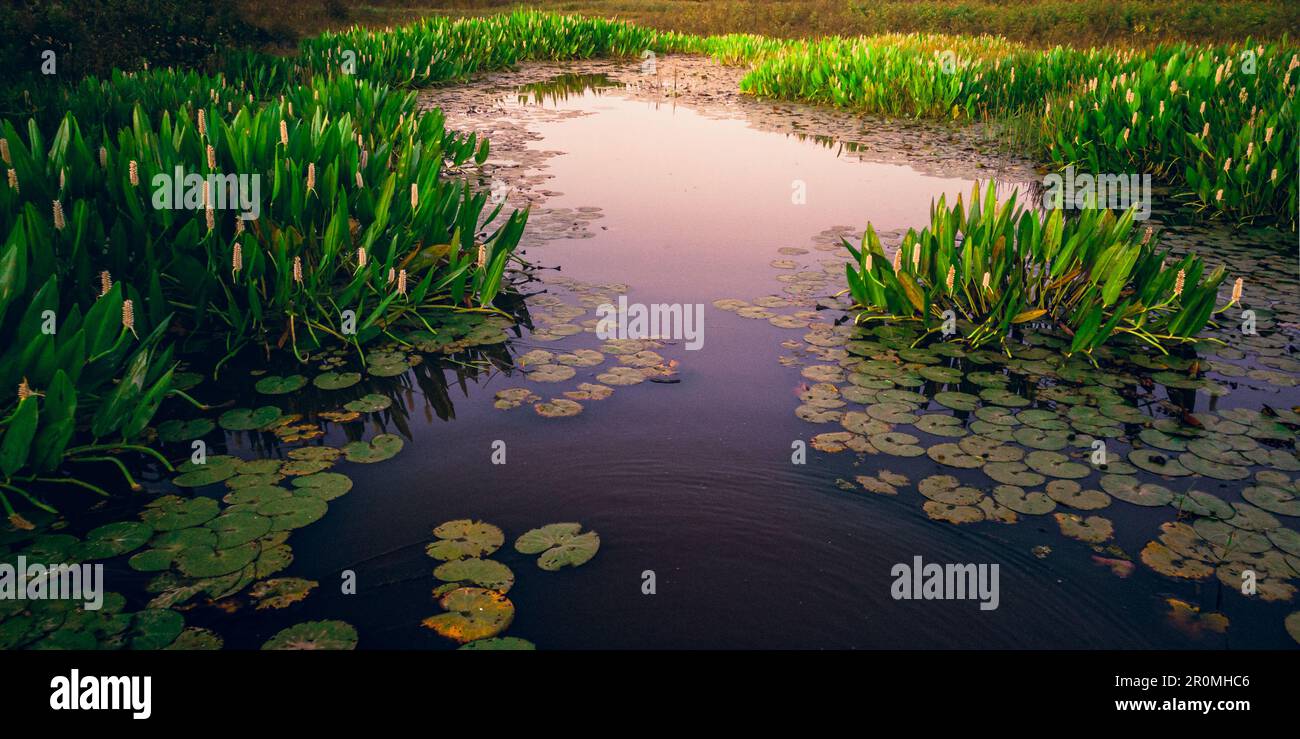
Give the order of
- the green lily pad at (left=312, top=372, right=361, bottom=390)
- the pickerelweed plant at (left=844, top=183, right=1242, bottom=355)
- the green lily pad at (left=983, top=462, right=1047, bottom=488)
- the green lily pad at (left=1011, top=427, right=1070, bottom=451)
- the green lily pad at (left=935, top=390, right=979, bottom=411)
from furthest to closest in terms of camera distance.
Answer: the pickerelweed plant at (left=844, top=183, right=1242, bottom=355) → the green lily pad at (left=312, top=372, right=361, bottom=390) → the green lily pad at (left=935, top=390, right=979, bottom=411) → the green lily pad at (left=1011, top=427, right=1070, bottom=451) → the green lily pad at (left=983, top=462, right=1047, bottom=488)

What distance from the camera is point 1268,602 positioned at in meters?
2.68

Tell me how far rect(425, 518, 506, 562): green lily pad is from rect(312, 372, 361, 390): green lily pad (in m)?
1.36

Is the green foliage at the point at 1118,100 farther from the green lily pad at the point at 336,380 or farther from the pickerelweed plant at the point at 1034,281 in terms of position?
the green lily pad at the point at 336,380

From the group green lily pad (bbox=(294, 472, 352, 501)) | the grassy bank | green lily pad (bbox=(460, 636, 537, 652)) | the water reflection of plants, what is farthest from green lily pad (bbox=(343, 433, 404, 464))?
the grassy bank

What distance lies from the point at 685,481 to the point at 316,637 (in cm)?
146

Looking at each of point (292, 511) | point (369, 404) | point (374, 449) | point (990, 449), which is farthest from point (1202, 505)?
point (369, 404)

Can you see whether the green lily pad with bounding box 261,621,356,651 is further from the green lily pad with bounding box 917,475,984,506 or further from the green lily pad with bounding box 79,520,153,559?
the green lily pad with bounding box 917,475,984,506

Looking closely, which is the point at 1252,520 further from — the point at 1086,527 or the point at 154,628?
the point at 154,628

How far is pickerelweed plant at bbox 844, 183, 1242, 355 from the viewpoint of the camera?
453 centimetres

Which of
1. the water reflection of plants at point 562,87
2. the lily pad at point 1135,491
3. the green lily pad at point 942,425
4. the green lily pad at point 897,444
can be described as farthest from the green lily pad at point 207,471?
the water reflection of plants at point 562,87

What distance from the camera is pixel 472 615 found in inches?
102

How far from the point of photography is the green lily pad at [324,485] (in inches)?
125

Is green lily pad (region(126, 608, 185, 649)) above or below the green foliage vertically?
below
